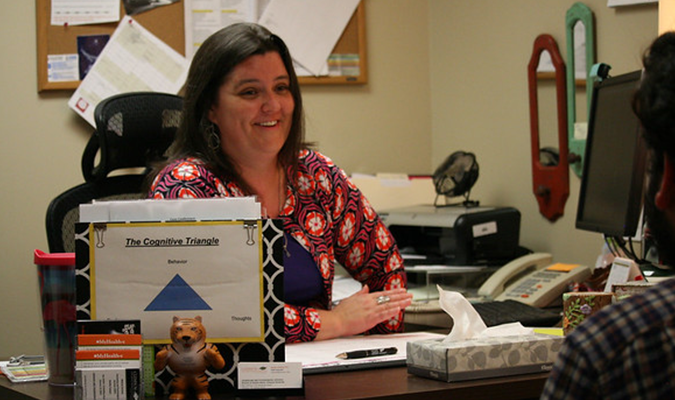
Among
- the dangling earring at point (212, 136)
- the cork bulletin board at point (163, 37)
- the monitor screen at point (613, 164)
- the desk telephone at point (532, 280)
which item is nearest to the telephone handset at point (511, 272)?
the desk telephone at point (532, 280)

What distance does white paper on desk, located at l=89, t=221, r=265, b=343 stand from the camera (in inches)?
54.7

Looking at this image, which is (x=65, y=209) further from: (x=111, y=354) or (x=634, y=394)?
(x=634, y=394)

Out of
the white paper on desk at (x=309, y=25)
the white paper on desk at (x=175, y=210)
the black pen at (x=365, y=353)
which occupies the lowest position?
the black pen at (x=365, y=353)

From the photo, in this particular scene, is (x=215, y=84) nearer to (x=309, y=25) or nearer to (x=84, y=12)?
(x=84, y=12)

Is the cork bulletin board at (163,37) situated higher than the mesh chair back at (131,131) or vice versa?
the cork bulletin board at (163,37)

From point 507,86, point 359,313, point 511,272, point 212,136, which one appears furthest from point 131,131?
point 507,86

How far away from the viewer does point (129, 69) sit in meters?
3.25

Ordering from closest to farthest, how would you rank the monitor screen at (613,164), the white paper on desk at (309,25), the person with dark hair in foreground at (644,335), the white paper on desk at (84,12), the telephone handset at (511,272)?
the person with dark hair in foreground at (644,335)
the monitor screen at (613,164)
the telephone handset at (511,272)
the white paper on desk at (84,12)
the white paper on desk at (309,25)


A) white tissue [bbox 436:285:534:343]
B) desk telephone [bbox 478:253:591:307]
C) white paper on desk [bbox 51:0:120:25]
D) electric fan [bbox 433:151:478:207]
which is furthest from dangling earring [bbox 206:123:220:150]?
white paper on desk [bbox 51:0:120:25]

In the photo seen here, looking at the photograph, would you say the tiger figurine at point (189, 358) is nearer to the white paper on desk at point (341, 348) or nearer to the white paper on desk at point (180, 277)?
the white paper on desk at point (180, 277)

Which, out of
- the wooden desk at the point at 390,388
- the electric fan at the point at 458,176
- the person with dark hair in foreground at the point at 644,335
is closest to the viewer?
the person with dark hair in foreground at the point at 644,335

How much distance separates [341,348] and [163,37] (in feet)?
6.39

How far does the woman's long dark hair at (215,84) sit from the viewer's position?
2043 millimetres

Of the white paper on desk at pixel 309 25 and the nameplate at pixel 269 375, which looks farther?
the white paper on desk at pixel 309 25
